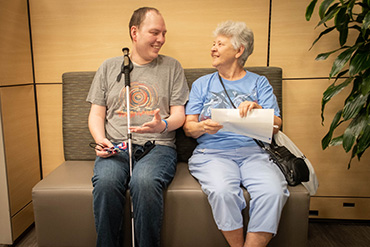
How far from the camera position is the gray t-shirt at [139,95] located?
1868 mm

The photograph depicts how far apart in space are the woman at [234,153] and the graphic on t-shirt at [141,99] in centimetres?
23

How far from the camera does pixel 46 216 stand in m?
1.63

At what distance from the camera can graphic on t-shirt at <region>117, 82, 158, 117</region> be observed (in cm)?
187

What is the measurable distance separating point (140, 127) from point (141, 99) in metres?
0.31

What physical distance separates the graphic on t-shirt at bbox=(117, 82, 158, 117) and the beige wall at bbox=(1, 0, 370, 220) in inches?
17.9

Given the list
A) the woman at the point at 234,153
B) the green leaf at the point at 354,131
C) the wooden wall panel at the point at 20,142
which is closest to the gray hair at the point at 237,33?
the woman at the point at 234,153

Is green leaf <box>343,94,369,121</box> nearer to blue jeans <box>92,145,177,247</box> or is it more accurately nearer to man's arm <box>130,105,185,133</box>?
man's arm <box>130,105,185,133</box>

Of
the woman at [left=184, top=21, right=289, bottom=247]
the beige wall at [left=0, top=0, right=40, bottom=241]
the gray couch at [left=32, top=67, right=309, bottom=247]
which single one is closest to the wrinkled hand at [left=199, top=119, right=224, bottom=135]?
the woman at [left=184, top=21, right=289, bottom=247]

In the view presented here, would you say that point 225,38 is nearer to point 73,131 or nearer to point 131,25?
point 131,25

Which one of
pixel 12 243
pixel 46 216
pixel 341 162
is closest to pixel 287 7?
pixel 341 162

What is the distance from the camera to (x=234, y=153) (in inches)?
68.3

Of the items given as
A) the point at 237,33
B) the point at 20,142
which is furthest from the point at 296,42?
the point at 20,142

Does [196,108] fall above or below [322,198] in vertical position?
above

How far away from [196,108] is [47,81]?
3.99 ft
